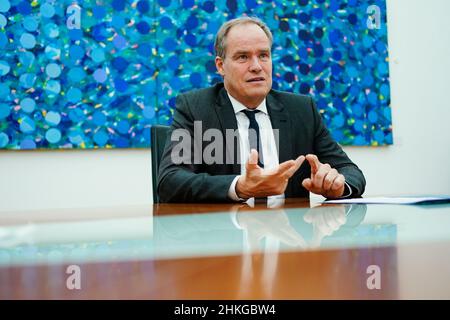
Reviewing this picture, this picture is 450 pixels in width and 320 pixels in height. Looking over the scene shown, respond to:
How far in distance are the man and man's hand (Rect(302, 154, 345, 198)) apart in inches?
3.9

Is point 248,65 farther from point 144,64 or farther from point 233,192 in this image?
point 144,64

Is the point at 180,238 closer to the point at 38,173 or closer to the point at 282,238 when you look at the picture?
the point at 282,238

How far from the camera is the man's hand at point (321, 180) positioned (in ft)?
Answer: 4.81

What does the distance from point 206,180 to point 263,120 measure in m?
0.58

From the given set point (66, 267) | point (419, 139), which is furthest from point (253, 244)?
point (419, 139)

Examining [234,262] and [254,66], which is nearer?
[234,262]

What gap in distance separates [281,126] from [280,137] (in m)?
0.05

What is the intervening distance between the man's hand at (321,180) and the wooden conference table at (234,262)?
→ 0.72 metres

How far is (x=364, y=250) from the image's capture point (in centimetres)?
49

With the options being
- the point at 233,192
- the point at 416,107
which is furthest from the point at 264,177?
the point at 416,107

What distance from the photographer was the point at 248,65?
204 cm

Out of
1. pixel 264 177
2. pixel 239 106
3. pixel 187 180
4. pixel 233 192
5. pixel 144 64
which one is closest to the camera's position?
pixel 264 177

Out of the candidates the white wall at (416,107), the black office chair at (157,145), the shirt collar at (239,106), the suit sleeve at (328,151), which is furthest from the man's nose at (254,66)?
the white wall at (416,107)

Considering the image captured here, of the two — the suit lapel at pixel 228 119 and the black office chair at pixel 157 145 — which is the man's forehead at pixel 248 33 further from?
the black office chair at pixel 157 145
